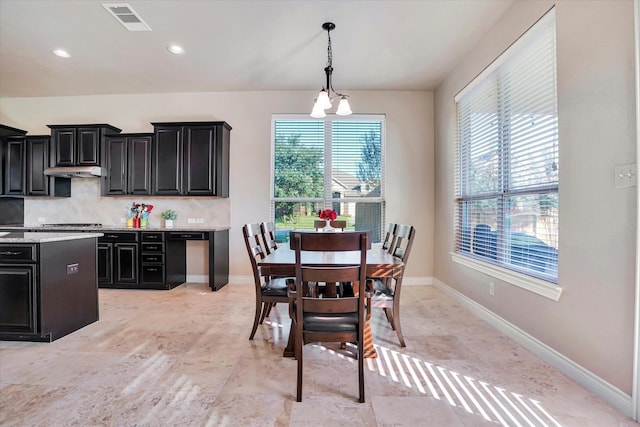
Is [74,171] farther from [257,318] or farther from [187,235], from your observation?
[257,318]

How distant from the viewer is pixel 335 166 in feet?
15.4

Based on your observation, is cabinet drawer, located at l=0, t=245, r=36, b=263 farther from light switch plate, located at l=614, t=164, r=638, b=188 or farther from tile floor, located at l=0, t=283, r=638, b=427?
light switch plate, located at l=614, t=164, r=638, b=188

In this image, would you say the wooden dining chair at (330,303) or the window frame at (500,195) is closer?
the wooden dining chair at (330,303)

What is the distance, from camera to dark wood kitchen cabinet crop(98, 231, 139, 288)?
419 cm

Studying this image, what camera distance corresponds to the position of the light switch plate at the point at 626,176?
5.30 feet

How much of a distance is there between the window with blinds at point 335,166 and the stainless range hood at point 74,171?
2.52 metres

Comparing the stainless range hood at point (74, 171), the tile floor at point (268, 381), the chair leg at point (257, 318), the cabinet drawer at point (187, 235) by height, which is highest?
the stainless range hood at point (74, 171)

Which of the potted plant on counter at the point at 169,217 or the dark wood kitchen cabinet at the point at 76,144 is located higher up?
the dark wood kitchen cabinet at the point at 76,144

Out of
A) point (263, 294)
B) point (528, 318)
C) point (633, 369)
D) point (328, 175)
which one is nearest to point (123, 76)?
point (328, 175)

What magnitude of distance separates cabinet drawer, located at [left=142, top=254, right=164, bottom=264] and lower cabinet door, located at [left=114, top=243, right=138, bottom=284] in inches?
4.5

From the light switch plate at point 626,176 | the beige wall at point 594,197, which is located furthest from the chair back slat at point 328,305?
the light switch plate at point 626,176

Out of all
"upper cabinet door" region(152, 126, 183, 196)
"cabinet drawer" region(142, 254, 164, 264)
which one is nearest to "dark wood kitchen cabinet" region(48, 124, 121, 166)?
"upper cabinet door" region(152, 126, 183, 196)

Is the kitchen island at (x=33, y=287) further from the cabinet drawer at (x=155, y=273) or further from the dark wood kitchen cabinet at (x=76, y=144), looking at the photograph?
the dark wood kitchen cabinet at (x=76, y=144)

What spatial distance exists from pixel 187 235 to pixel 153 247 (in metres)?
0.50
